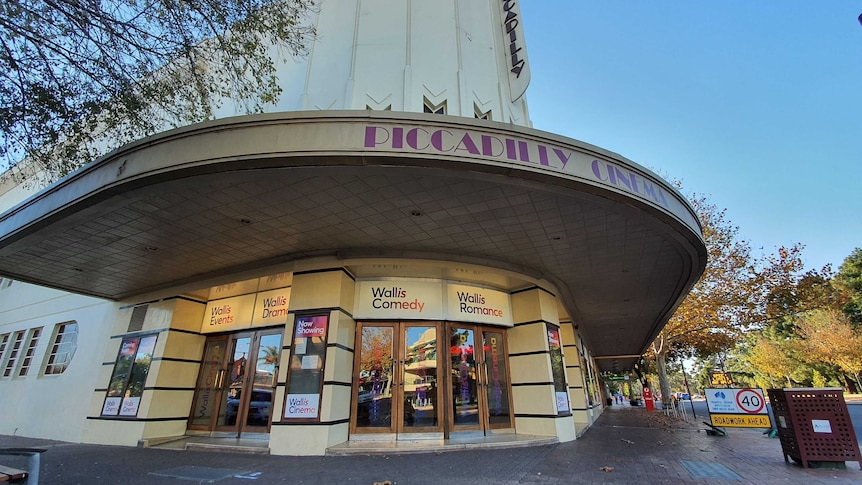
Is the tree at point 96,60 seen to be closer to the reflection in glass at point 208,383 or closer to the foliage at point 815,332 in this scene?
the reflection in glass at point 208,383

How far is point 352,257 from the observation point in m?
7.11

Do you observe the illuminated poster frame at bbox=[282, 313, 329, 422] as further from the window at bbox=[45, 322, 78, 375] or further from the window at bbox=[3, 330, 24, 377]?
the window at bbox=[3, 330, 24, 377]

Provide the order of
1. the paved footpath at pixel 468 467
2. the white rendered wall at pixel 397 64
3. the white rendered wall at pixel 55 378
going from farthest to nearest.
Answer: the white rendered wall at pixel 55 378
the white rendered wall at pixel 397 64
the paved footpath at pixel 468 467

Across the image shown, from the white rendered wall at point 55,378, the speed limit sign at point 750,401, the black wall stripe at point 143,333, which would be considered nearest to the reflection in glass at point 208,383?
the black wall stripe at point 143,333

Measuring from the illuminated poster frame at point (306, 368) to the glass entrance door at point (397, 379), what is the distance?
2.84 feet

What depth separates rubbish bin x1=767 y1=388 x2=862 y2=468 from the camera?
4.93 metres

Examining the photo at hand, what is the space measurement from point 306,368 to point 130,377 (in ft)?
16.8

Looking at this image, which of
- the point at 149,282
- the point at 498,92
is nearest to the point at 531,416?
the point at 498,92

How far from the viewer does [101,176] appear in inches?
194

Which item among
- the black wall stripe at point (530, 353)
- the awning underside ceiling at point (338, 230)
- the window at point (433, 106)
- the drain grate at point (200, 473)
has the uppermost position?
the window at point (433, 106)

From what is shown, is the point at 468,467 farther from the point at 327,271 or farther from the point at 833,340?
the point at 833,340

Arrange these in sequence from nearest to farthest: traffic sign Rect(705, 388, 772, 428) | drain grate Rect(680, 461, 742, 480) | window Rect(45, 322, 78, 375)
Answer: drain grate Rect(680, 461, 742, 480) < traffic sign Rect(705, 388, 772, 428) < window Rect(45, 322, 78, 375)

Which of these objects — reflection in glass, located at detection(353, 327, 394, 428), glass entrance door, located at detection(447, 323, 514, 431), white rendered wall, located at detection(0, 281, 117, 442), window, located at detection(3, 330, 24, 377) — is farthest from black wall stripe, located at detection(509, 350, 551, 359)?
window, located at detection(3, 330, 24, 377)

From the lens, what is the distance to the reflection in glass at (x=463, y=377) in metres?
7.47
